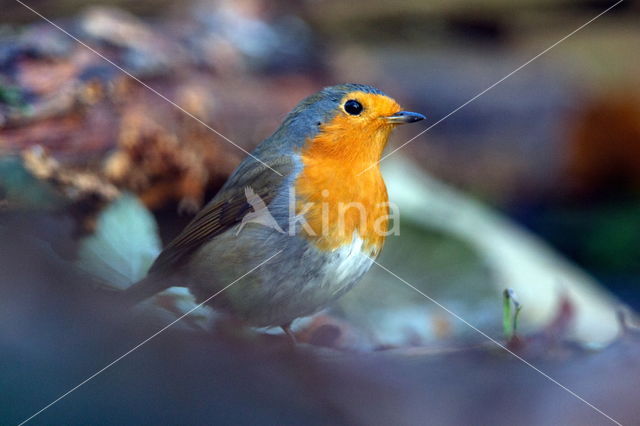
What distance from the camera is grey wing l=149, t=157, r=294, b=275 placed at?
145cm

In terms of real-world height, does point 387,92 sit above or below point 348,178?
above

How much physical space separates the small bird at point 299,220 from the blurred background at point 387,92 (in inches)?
9.8

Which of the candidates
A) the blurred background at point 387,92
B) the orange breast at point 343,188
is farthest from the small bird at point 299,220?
the blurred background at point 387,92

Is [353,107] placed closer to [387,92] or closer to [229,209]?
[229,209]

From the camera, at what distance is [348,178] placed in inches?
55.7

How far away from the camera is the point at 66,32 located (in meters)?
2.37

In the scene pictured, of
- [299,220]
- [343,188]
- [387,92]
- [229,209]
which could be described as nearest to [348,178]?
[343,188]

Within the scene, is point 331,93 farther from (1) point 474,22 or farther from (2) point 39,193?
(1) point 474,22

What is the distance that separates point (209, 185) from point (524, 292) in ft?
3.84

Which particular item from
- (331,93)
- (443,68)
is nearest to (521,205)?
(443,68)

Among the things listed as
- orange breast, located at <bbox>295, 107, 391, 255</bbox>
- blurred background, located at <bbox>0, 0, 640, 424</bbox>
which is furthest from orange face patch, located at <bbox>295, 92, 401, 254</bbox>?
blurred background, located at <bbox>0, 0, 640, 424</bbox>

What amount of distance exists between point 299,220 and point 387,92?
7.40 feet

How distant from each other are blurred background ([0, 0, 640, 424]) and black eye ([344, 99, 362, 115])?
572 millimetres

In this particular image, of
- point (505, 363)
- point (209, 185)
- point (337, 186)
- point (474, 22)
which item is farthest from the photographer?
point (474, 22)
